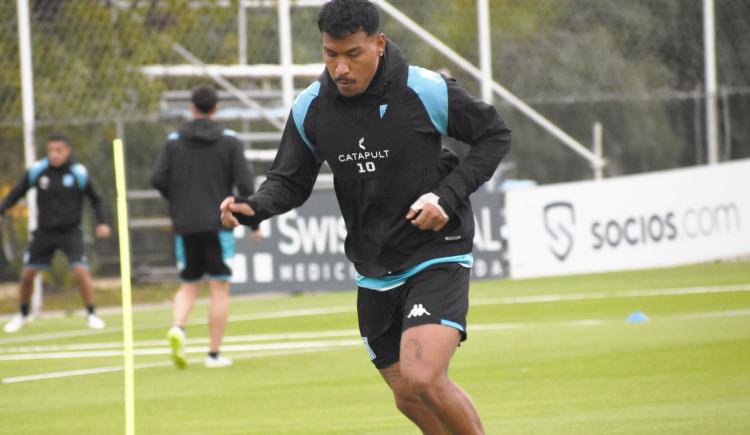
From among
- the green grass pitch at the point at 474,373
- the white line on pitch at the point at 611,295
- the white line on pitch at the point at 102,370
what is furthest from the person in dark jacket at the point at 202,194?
the white line on pitch at the point at 611,295

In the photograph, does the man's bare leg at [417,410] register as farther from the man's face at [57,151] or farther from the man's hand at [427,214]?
the man's face at [57,151]

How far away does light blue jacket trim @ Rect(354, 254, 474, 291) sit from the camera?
20.8 feet

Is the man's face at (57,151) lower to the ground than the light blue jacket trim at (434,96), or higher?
lower

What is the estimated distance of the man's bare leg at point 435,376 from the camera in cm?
605

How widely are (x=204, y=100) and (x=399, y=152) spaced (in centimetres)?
600

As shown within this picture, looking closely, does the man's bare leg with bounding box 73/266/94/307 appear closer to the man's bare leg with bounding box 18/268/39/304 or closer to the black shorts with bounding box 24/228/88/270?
the black shorts with bounding box 24/228/88/270

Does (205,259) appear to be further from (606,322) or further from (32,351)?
(606,322)

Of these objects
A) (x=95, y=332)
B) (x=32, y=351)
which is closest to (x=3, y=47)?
(x=95, y=332)

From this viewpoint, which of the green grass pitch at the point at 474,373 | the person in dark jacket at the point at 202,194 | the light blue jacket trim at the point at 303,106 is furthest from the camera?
the person in dark jacket at the point at 202,194

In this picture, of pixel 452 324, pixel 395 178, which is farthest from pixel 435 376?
pixel 395 178

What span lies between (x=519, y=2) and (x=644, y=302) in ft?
25.7

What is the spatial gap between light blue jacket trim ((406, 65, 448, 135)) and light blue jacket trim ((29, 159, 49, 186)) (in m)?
10.4

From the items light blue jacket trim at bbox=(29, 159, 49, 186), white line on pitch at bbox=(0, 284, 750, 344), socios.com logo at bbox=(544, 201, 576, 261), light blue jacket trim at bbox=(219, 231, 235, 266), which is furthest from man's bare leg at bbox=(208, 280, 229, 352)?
socios.com logo at bbox=(544, 201, 576, 261)

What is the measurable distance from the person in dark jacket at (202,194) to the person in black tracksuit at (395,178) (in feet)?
17.8
